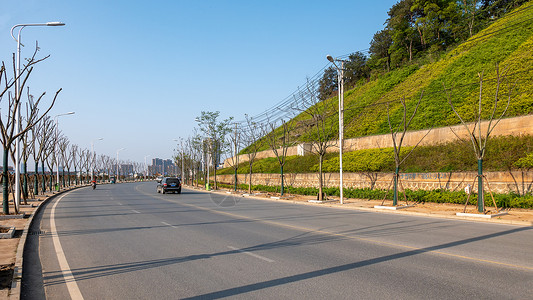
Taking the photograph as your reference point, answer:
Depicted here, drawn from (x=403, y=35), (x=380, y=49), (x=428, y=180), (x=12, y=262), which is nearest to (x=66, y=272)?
(x=12, y=262)

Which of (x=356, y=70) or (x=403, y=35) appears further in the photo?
(x=356, y=70)

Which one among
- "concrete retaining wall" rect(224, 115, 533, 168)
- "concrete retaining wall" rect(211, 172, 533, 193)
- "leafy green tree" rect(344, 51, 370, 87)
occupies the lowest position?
"concrete retaining wall" rect(211, 172, 533, 193)

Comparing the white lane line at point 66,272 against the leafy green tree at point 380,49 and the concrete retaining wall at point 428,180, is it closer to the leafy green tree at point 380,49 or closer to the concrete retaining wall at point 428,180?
the concrete retaining wall at point 428,180

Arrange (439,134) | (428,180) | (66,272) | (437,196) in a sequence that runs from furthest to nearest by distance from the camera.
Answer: (439,134)
(428,180)
(437,196)
(66,272)

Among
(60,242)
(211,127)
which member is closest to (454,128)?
(60,242)

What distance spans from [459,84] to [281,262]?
1274 inches

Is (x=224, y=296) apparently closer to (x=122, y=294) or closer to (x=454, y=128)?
(x=122, y=294)

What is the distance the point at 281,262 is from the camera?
7922 mm

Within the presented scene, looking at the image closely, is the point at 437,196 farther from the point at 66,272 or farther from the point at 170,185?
the point at 170,185

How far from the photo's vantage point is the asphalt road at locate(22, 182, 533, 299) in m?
6.00

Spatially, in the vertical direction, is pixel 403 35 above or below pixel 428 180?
above

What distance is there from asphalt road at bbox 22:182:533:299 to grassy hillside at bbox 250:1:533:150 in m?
17.2

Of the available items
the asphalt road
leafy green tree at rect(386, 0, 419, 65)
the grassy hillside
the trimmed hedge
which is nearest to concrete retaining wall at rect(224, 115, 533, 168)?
the grassy hillside

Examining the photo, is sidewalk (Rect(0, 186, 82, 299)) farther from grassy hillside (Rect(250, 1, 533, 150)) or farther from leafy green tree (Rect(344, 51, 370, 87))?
leafy green tree (Rect(344, 51, 370, 87))
